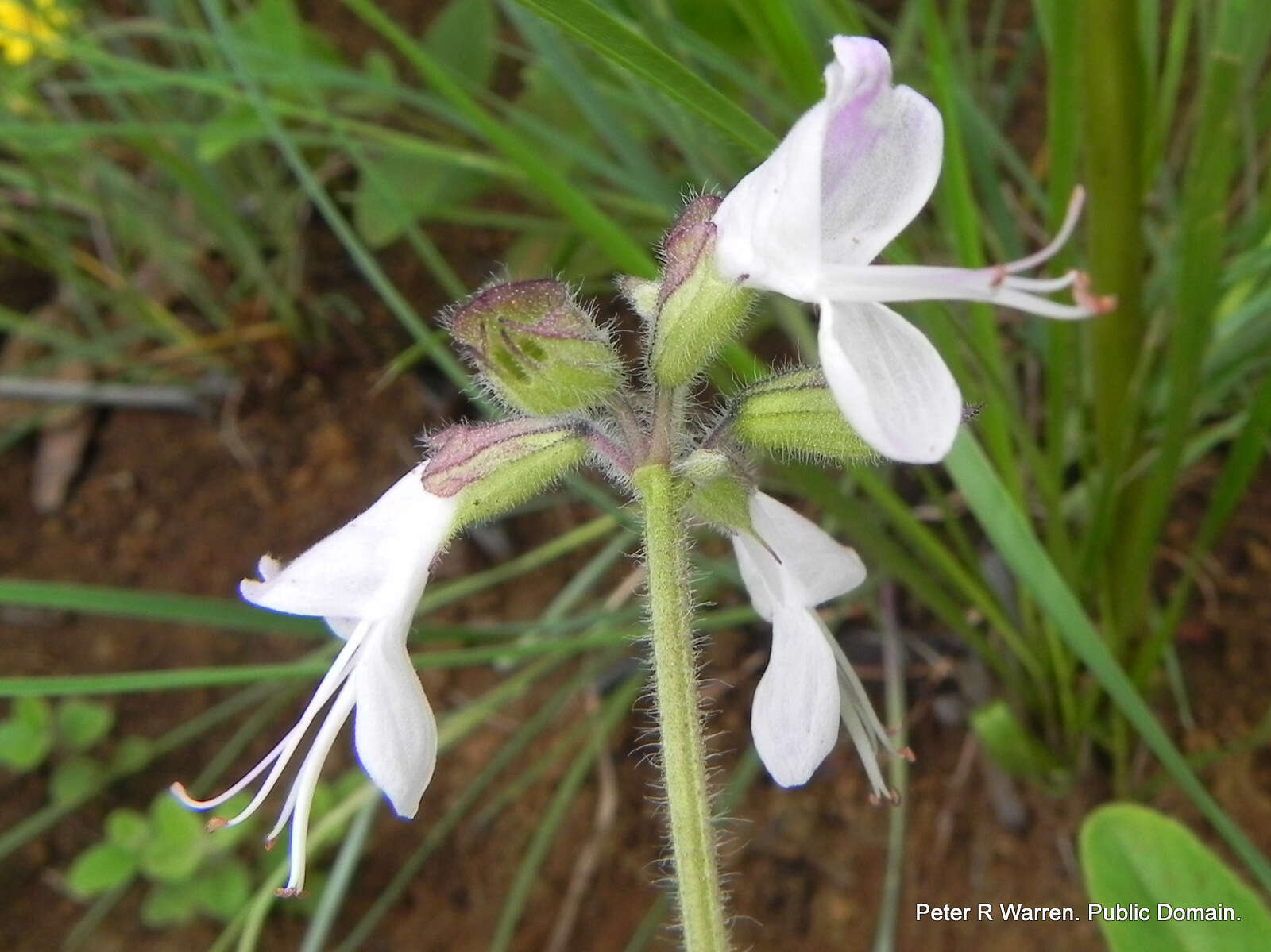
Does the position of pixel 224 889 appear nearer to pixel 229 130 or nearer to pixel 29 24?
pixel 229 130

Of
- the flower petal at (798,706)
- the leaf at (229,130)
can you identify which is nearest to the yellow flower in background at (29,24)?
the leaf at (229,130)

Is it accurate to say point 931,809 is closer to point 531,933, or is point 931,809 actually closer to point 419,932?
point 531,933

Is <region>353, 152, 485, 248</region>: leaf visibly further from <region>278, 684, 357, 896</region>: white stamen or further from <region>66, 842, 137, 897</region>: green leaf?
<region>278, 684, 357, 896</region>: white stamen

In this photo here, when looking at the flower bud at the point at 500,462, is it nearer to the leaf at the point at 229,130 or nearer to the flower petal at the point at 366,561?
the flower petal at the point at 366,561

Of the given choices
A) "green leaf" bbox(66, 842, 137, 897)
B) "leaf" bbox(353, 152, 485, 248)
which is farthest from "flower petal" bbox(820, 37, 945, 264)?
"green leaf" bbox(66, 842, 137, 897)

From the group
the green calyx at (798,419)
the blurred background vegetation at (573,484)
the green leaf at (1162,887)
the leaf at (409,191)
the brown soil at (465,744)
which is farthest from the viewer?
the leaf at (409,191)

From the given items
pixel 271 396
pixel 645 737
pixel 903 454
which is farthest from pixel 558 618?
pixel 903 454
